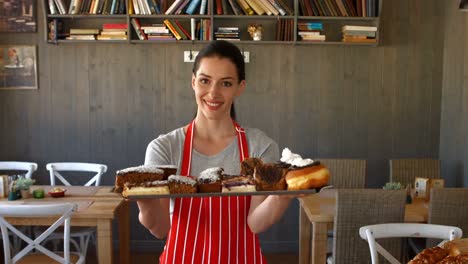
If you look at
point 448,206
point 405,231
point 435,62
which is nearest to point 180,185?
point 405,231

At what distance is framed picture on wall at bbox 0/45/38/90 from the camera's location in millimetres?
4297

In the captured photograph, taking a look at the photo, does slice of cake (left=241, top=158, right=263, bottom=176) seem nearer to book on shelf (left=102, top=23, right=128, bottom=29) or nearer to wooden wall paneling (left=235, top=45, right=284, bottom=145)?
wooden wall paneling (left=235, top=45, right=284, bottom=145)

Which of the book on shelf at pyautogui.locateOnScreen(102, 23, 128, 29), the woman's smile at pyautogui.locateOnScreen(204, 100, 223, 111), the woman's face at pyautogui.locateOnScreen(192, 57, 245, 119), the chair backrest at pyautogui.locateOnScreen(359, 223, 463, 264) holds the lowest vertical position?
the chair backrest at pyautogui.locateOnScreen(359, 223, 463, 264)

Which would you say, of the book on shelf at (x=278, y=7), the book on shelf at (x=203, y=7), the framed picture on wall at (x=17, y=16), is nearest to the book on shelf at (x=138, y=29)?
the book on shelf at (x=203, y=7)

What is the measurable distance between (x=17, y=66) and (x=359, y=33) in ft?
10.1

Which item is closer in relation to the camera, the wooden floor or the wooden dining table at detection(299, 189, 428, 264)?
the wooden dining table at detection(299, 189, 428, 264)

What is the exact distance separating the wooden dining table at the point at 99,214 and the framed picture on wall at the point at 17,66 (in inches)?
52.5

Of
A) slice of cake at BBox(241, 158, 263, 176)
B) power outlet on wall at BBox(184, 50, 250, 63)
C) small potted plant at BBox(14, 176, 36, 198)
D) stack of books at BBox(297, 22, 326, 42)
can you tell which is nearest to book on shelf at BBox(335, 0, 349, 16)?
stack of books at BBox(297, 22, 326, 42)

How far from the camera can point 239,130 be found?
1559 millimetres

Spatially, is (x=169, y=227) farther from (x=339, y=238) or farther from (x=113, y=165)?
(x=113, y=165)

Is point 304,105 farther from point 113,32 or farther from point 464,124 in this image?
point 113,32

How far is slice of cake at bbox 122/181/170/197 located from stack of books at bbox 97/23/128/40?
3.12m

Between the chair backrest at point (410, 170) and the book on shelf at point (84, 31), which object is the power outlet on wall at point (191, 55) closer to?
the book on shelf at point (84, 31)

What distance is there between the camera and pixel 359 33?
4.20 meters
